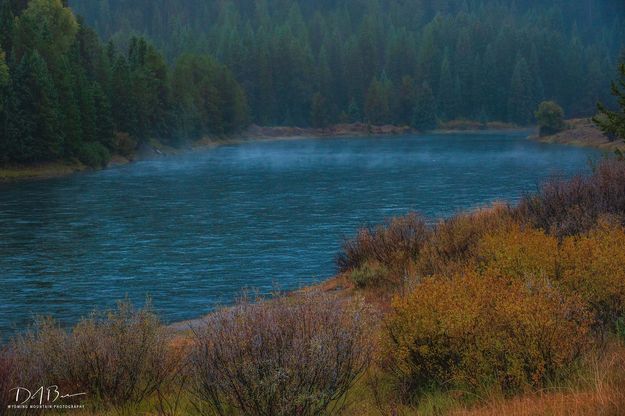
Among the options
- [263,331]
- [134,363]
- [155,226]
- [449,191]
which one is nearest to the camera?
[263,331]

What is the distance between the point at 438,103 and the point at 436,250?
561ft

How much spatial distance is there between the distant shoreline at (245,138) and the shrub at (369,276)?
53393 mm

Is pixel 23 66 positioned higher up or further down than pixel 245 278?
higher up

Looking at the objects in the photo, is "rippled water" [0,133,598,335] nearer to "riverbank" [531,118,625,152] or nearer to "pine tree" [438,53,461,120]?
"riverbank" [531,118,625,152]

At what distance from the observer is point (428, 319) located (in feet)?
35.1

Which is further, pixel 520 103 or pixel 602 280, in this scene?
pixel 520 103

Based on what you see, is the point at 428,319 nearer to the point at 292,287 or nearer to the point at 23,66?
the point at 292,287

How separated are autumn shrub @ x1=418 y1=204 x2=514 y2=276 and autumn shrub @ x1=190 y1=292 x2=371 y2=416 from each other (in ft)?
30.8

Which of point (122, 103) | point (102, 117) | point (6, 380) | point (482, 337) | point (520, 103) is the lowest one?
point (520, 103)

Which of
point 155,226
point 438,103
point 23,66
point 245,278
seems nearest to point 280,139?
A: point 438,103

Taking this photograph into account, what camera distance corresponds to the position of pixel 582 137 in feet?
381

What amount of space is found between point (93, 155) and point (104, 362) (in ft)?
237

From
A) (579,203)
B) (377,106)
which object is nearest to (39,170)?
(579,203)

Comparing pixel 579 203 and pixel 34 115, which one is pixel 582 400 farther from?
pixel 34 115
